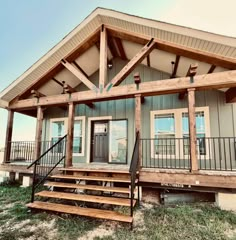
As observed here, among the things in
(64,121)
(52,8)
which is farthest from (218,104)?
(52,8)

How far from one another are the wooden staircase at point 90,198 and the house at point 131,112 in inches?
1.0

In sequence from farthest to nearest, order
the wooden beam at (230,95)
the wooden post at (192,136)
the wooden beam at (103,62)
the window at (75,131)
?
the window at (75,131), the wooden beam at (103,62), the wooden beam at (230,95), the wooden post at (192,136)

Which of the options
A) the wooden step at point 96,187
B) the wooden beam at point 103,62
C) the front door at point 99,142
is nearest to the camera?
the wooden step at point 96,187

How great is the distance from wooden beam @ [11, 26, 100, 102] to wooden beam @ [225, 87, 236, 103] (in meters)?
4.68

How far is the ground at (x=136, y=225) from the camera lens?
118 inches

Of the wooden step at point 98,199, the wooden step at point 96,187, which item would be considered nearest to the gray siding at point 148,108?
the wooden step at point 96,187

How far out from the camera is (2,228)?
10.8 feet

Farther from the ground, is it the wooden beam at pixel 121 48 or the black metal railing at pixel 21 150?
the wooden beam at pixel 121 48

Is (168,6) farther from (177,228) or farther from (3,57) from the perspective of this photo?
(3,57)

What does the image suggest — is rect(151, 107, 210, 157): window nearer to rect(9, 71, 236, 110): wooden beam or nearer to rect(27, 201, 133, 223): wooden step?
rect(9, 71, 236, 110): wooden beam

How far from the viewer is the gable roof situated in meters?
4.30

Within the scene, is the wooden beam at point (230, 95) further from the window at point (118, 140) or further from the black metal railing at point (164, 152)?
the window at point (118, 140)

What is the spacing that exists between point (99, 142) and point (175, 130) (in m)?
3.10

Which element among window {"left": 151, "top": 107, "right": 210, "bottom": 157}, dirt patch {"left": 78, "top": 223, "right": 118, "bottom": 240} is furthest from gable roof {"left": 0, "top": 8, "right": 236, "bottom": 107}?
dirt patch {"left": 78, "top": 223, "right": 118, "bottom": 240}
